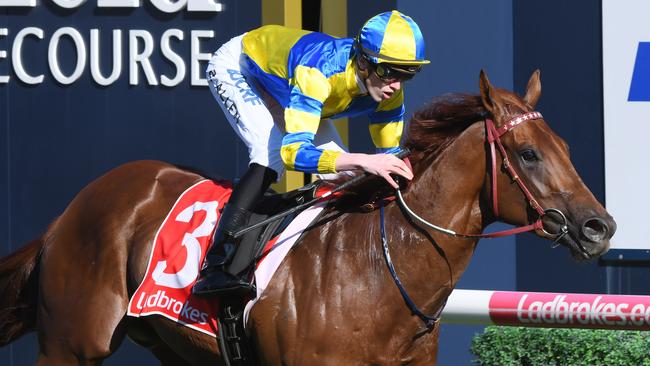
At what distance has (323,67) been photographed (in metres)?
4.27

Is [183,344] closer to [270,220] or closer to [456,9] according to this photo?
[270,220]

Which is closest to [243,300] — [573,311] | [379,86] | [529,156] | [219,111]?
[379,86]

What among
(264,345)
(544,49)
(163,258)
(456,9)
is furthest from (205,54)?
(264,345)

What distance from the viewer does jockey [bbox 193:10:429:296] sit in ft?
13.6

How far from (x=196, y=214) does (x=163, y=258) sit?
223 millimetres

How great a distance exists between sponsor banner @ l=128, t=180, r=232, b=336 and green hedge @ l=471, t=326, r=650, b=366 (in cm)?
206

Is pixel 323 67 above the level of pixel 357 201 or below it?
above

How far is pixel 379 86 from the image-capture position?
4281mm

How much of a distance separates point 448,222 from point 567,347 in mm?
2100

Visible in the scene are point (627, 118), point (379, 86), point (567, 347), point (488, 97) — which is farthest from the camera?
point (627, 118)

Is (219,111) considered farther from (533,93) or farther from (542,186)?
(542,186)

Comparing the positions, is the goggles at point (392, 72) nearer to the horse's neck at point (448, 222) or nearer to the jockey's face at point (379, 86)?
the jockey's face at point (379, 86)

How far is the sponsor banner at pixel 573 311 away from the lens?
5.18 metres

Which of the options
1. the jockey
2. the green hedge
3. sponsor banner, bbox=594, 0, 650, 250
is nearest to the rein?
the jockey
